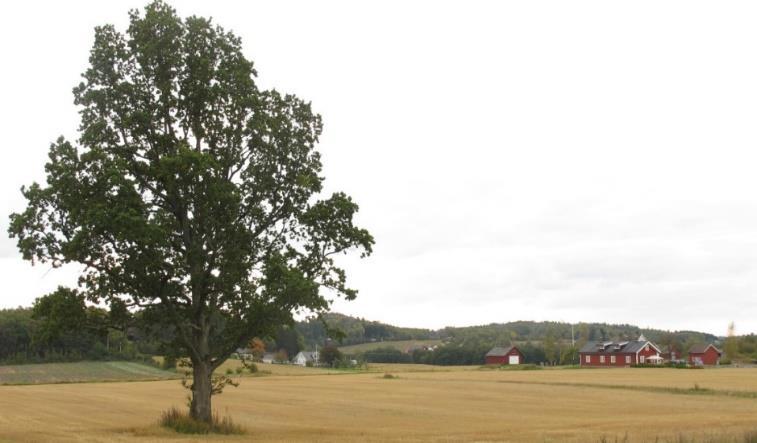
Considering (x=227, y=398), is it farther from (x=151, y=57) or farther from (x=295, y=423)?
(x=151, y=57)

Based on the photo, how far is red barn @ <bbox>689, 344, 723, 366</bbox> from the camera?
568 feet

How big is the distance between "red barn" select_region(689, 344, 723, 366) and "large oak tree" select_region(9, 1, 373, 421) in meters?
163

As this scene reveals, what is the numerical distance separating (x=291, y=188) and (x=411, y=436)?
37.7 feet

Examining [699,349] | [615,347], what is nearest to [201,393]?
[615,347]

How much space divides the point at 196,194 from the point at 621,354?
146 m

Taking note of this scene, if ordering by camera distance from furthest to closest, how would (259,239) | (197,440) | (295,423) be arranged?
(295,423), (259,239), (197,440)

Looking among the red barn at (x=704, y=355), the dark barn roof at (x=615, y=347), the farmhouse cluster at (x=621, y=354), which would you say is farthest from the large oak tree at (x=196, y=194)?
the red barn at (x=704, y=355)

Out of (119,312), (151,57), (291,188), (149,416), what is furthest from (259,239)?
(149,416)

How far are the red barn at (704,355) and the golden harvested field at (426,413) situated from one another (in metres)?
107

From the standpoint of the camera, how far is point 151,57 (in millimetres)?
30500

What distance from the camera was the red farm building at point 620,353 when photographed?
158750 mm

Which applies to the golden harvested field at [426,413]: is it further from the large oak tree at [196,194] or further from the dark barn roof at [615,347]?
the dark barn roof at [615,347]

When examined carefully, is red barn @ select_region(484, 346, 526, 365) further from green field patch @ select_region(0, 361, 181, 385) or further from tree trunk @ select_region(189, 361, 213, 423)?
tree trunk @ select_region(189, 361, 213, 423)

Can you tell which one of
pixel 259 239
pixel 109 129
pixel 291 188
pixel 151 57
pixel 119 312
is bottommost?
pixel 119 312
